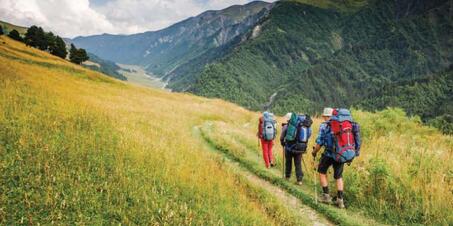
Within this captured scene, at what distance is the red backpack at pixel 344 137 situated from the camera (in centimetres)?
934

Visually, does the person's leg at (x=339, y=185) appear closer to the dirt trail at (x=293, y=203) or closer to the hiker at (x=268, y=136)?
the dirt trail at (x=293, y=203)

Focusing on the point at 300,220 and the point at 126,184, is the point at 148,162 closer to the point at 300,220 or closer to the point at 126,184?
the point at 126,184

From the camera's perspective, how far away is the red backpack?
30.6 feet

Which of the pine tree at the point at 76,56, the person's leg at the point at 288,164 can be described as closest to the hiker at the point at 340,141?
the person's leg at the point at 288,164

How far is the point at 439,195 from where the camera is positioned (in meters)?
9.14

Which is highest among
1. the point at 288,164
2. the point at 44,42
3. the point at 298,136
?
the point at 44,42

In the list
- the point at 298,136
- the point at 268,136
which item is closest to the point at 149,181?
the point at 298,136

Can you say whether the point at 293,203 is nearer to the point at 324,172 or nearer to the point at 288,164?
the point at 324,172

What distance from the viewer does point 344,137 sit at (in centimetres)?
937

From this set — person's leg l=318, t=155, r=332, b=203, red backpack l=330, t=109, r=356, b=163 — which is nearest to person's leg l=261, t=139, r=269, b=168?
person's leg l=318, t=155, r=332, b=203

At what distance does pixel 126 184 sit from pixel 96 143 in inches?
119

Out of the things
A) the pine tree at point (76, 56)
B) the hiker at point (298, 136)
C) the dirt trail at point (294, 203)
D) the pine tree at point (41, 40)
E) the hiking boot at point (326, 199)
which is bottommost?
the dirt trail at point (294, 203)

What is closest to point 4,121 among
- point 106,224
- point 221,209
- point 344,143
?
point 106,224

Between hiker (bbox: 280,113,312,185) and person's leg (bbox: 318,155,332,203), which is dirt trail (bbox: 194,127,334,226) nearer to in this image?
person's leg (bbox: 318,155,332,203)
